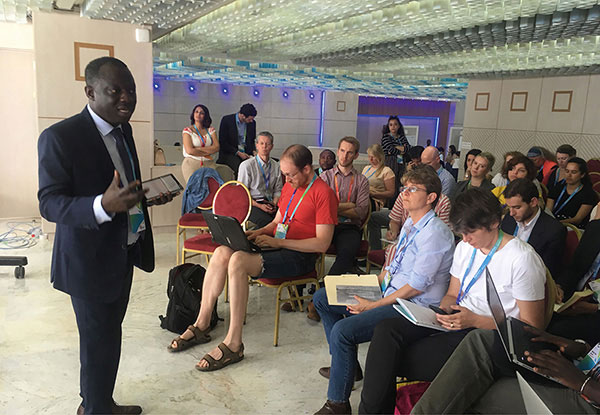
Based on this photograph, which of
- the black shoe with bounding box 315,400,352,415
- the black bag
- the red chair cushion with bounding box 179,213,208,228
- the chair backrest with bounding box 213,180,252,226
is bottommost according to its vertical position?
the black shoe with bounding box 315,400,352,415

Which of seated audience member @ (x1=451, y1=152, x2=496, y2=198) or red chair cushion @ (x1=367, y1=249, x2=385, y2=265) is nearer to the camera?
red chair cushion @ (x1=367, y1=249, x2=385, y2=265)

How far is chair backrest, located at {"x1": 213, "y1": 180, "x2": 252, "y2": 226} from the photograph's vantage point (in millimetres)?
3889

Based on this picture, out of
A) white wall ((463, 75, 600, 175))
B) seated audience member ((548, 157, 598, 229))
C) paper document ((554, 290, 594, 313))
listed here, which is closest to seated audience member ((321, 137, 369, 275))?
paper document ((554, 290, 594, 313))

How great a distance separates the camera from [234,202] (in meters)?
3.92

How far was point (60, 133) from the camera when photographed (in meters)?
1.83

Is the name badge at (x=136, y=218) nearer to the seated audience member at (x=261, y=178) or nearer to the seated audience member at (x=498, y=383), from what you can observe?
the seated audience member at (x=498, y=383)

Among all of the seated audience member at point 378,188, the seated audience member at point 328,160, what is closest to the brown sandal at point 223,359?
the seated audience member at point 378,188

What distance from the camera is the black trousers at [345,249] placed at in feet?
12.5

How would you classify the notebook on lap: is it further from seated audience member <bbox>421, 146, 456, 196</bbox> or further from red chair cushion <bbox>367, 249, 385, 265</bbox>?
seated audience member <bbox>421, 146, 456, 196</bbox>

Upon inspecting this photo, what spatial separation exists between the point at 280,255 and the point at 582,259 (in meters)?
1.89

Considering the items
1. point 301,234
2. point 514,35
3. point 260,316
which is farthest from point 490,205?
point 514,35

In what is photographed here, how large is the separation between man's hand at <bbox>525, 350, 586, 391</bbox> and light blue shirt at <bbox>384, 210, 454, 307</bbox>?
0.73 m

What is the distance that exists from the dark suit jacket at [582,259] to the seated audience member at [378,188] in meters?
2.20

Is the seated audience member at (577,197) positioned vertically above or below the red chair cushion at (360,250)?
above
